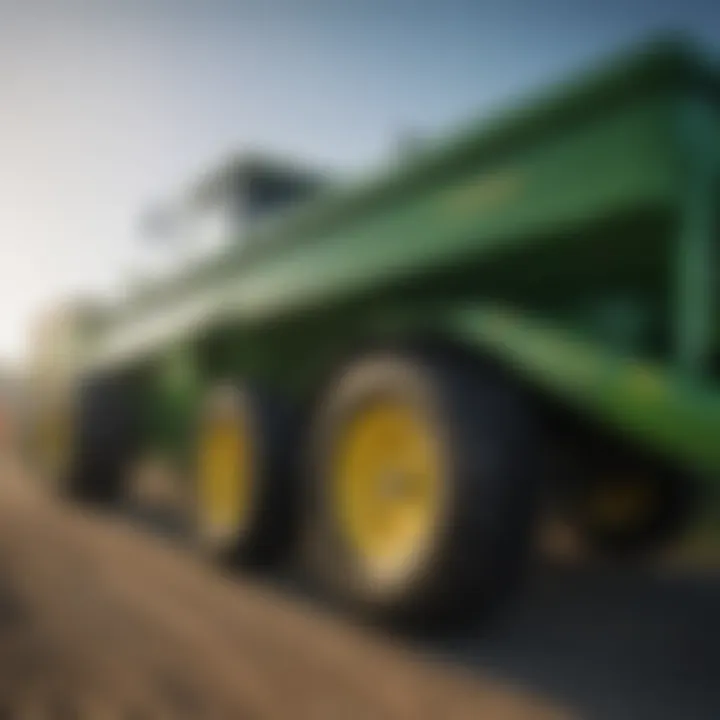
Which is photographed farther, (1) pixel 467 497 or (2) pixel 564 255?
(2) pixel 564 255

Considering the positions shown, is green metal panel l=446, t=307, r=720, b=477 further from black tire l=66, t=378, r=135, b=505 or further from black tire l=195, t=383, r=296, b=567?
black tire l=66, t=378, r=135, b=505

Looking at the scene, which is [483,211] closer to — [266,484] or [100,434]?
[266,484]

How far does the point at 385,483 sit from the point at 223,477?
1042 millimetres

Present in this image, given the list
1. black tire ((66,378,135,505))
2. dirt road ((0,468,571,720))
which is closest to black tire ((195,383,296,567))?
dirt road ((0,468,571,720))

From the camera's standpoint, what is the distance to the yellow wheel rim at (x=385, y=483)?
200 centimetres

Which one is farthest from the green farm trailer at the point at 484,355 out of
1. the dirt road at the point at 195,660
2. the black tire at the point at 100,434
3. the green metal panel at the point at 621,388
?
the black tire at the point at 100,434

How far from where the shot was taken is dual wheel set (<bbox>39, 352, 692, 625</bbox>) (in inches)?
72.5

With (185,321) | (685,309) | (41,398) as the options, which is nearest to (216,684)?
(685,309)

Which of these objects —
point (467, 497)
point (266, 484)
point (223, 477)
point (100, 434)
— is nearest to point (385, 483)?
point (467, 497)

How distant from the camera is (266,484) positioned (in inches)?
103

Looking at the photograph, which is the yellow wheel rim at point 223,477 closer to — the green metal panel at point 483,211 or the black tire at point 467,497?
the green metal panel at point 483,211

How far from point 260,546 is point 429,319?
107 cm

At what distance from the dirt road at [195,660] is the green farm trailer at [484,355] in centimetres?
19

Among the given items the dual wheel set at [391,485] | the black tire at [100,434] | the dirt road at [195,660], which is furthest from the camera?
the black tire at [100,434]
